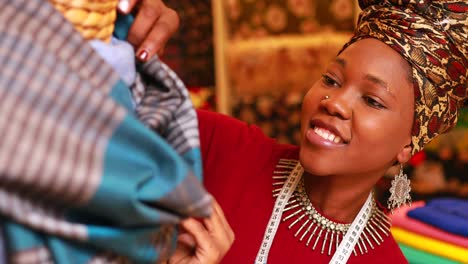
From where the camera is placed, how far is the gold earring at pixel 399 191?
4.72 ft

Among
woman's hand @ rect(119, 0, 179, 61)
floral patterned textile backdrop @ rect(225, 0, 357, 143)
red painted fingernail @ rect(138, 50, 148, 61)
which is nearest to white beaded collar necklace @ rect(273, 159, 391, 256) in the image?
woman's hand @ rect(119, 0, 179, 61)

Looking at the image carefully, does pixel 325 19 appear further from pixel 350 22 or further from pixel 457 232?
pixel 457 232

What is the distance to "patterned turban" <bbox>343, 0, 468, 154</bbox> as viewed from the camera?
4.16ft

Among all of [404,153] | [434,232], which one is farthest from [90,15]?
[434,232]

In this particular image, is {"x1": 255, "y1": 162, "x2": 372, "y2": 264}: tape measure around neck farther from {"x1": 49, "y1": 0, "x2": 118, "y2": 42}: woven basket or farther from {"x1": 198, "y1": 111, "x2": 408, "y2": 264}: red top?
{"x1": 49, "y1": 0, "x2": 118, "y2": 42}: woven basket

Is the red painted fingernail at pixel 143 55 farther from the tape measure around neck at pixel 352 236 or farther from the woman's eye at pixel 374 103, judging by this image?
the tape measure around neck at pixel 352 236

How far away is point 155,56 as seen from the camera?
0.76 meters

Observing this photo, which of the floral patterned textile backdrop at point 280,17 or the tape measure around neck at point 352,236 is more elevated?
the tape measure around neck at point 352,236

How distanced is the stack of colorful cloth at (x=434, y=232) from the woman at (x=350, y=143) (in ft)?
0.84

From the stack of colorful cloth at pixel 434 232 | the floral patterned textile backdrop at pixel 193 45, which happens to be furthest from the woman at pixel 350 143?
the floral patterned textile backdrop at pixel 193 45

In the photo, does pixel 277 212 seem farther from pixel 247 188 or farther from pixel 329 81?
pixel 329 81

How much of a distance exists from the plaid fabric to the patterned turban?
2.55 feet

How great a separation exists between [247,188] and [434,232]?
0.57 meters

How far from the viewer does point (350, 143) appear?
1.25 metres
